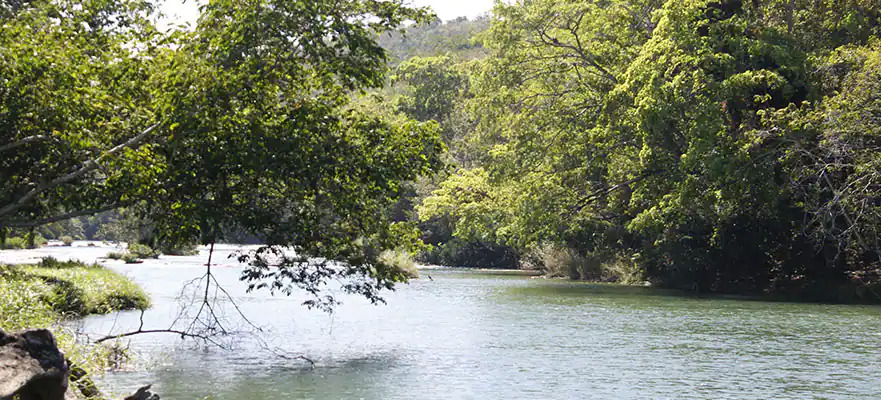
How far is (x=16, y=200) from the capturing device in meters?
16.1

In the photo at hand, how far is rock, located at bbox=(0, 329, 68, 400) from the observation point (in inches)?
328

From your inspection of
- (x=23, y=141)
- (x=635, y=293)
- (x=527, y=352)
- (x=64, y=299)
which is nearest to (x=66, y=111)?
(x=23, y=141)

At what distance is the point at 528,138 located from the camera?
127 ft

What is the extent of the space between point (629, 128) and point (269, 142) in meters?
22.4

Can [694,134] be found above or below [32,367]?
above

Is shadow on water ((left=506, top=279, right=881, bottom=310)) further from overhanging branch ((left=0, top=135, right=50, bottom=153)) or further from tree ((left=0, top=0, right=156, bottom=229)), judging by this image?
overhanging branch ((left=0, top=135, right=50, bottom=153))

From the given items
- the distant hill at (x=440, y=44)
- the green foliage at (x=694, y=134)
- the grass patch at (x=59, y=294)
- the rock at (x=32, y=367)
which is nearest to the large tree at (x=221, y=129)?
the grass patch at (x=59, y=294)

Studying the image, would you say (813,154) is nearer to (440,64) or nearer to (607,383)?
(607,383)

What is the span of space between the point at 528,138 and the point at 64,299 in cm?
2111

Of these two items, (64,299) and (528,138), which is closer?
(64,299)

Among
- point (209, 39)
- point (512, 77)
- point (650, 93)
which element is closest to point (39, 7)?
point (209, 39)

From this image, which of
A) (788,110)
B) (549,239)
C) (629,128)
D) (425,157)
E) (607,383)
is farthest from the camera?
(549,239)

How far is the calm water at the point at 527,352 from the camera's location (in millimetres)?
15367

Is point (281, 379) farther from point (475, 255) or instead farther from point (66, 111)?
point (475, 255)
